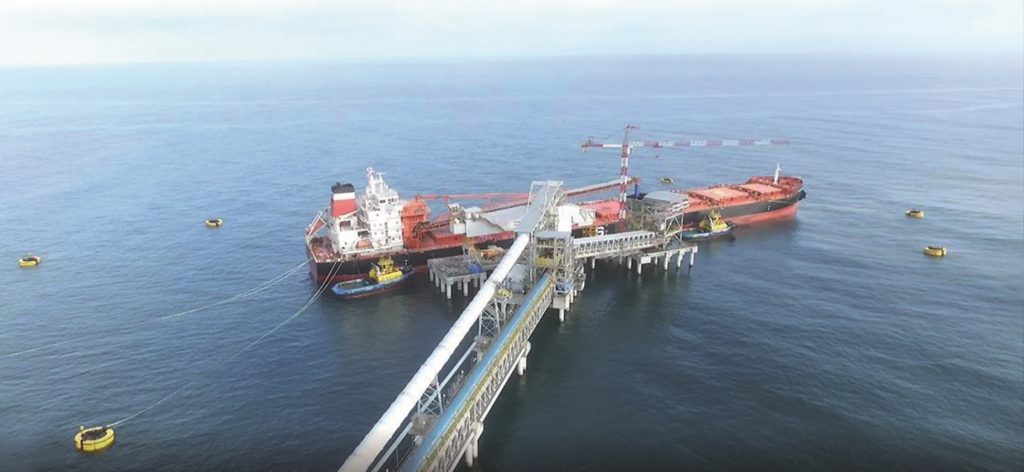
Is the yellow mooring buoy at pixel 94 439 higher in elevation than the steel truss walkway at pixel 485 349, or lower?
lower

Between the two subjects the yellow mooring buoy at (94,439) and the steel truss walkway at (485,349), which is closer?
the steel truss walkway at (485,349)

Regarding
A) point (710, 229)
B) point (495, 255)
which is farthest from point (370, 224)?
point (710, 229)

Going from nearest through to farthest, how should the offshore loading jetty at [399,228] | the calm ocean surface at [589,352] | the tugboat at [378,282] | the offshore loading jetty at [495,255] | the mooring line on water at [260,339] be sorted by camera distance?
1. the offshore loading jetty at [495,255]
2. the calm ocean surface at [589,352]
3. the mooring line on water at [260,339]
4. the tugboat at [378,282]
5. the offshore loading jetty at [399,228]

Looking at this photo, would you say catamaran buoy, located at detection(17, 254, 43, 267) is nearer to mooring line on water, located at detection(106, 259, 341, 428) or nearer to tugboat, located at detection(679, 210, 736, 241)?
mooring line on water, located at detection(106, 259, 341, 428)

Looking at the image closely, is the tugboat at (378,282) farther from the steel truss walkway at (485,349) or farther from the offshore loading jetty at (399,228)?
the steel truss walkway at (485,349)

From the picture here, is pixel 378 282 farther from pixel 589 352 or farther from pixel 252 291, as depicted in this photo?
pixel 589 352

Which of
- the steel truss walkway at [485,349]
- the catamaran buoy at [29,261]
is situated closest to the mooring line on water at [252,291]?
the steel truss walkway at [485,349]
